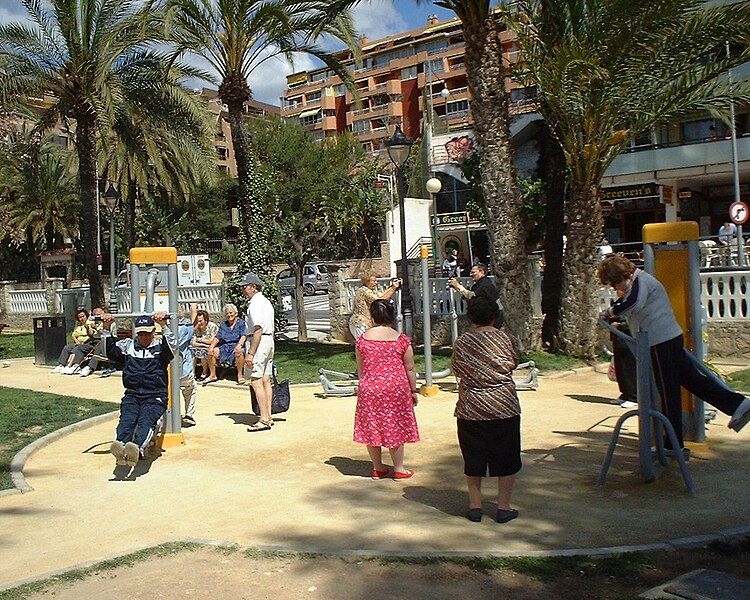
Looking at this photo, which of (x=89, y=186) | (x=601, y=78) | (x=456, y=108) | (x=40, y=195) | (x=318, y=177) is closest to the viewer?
(x=601, y=78)

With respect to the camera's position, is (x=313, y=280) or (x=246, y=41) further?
(x=313, y=280)

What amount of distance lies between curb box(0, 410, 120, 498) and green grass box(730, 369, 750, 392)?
26.9 feet

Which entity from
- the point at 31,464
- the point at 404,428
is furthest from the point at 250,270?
the point at 404,428

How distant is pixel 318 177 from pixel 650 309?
35515 mm

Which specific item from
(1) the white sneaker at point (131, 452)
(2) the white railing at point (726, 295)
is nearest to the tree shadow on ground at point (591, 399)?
(2) the white railing at point (726, 295)

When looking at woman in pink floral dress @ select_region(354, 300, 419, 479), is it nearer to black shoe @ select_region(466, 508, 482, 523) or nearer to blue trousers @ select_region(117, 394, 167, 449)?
black shoe @ select_region(466, 508, 482, 523)

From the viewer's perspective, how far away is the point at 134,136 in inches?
899

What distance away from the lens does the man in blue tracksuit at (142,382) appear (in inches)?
303

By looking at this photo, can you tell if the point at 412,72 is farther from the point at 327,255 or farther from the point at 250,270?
the point at 250,270

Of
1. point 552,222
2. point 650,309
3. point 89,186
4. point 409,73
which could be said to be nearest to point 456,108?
point 409,73

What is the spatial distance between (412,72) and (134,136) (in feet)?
219

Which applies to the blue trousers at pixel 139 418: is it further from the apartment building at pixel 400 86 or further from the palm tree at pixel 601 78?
the apartment building at pixel 400 86

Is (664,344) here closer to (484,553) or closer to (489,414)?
(489,414)

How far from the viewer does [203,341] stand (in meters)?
14.4
